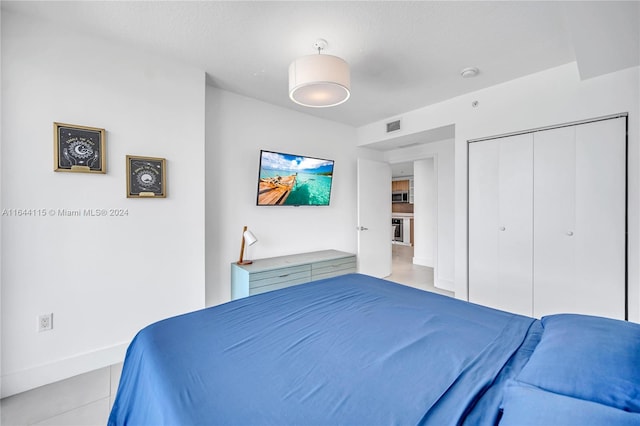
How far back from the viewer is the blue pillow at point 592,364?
30.7 inches

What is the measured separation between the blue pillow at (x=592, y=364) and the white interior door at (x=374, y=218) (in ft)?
10.6

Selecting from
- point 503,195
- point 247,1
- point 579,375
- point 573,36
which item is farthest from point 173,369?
point 503,195

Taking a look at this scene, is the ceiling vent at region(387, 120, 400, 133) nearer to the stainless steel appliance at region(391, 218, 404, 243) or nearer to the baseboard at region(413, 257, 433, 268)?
the baseboard at region(413, 257, 433, 268)

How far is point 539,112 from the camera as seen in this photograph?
2.75 m

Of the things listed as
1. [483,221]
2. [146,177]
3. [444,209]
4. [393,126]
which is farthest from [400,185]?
[146,177]

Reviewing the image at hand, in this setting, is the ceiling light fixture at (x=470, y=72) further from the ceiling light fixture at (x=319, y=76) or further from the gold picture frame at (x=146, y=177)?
the gold picture frame at (x=146, y=177)

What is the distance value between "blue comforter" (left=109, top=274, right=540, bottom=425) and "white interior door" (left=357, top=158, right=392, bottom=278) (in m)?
2.68

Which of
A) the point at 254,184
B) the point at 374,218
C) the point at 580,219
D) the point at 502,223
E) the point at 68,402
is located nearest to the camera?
the point at 68,402

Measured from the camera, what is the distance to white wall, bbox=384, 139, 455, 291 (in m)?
4.32

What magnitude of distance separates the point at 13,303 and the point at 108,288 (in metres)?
0.53

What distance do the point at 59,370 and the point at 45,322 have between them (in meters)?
0.38

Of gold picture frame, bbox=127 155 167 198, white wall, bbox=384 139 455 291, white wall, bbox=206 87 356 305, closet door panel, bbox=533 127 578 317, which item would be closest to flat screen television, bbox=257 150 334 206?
white wall, bbox=206 87 356 305

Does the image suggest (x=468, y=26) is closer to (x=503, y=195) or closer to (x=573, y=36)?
(x=573, y=36)

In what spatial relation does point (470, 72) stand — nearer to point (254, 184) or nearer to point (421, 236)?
point (254, 184)
